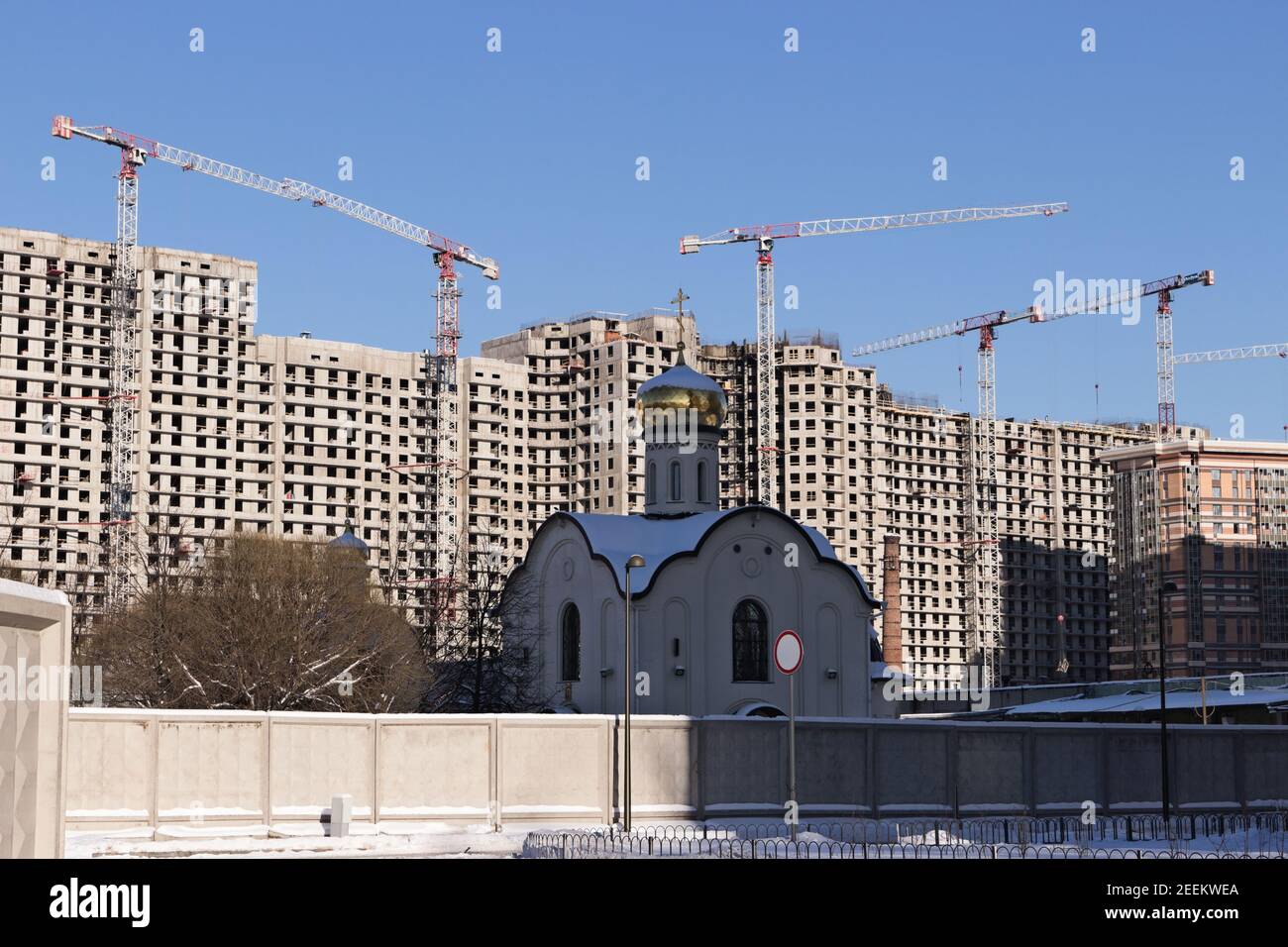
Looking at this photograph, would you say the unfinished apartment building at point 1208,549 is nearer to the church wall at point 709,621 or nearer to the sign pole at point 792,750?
the church wall at point 709,621

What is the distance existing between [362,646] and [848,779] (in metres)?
28.7

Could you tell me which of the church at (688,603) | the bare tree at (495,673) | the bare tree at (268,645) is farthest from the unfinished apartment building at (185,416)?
the church at (688,603)

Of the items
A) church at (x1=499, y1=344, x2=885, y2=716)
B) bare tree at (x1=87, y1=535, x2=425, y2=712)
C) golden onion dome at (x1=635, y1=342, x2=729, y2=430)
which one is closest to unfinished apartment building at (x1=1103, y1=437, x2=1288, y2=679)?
bare tree at (x1=87, y1=535, x2=425, y2=712)

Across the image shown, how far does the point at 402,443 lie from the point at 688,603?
121 m

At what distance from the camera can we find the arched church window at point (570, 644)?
175 feet

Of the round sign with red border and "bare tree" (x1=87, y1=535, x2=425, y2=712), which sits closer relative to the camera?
the round sign with red border

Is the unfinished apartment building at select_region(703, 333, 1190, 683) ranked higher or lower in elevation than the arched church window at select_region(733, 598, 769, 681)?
higher

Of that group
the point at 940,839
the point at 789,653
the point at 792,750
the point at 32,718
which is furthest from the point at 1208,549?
the point at 32,718

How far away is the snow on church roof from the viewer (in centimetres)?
5181

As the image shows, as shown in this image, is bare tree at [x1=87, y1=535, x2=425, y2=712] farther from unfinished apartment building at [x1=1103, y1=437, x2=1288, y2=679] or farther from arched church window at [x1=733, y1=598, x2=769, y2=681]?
unfinished apartment building at [x1=1103, y1=437, x2=1288, y2=679]

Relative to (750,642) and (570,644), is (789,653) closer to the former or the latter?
(750,642)

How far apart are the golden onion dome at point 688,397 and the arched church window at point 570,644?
7524 mm

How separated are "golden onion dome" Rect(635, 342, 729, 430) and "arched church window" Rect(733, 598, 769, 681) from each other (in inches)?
284

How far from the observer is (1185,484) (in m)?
173
